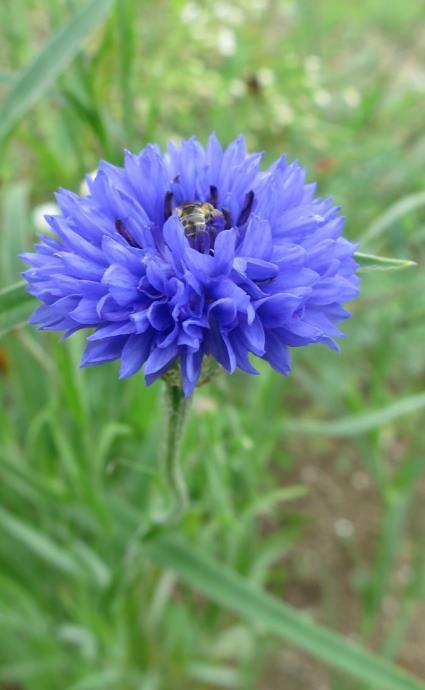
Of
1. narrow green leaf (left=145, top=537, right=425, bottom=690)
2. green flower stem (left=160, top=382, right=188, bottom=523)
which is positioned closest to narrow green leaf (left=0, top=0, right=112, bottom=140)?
green flower stem (left=160, top=382, right=188, bottom=523)

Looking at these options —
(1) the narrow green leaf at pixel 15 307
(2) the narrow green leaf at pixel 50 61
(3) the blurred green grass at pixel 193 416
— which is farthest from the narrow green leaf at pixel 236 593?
(2) the narrow green leaf at pixel 50 61

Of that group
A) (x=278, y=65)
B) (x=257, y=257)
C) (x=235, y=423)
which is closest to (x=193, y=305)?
(x=257, y=257)

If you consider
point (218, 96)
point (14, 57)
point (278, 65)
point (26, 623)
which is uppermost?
point (278, 65)

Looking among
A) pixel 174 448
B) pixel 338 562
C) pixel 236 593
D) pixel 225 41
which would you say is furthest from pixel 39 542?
pixel 225 41

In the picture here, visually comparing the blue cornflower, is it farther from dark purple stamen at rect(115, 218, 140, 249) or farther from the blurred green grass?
the blurred green grass

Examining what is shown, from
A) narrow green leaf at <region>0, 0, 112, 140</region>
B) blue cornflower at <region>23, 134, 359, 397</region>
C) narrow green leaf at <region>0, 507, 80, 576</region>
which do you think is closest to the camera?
blue cornflower at <region>23, 134, 359, 397</region>

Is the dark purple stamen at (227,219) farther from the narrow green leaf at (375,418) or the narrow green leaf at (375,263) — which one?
the narrow green leaf at (375,418)

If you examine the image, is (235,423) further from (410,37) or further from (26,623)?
(410,37)
